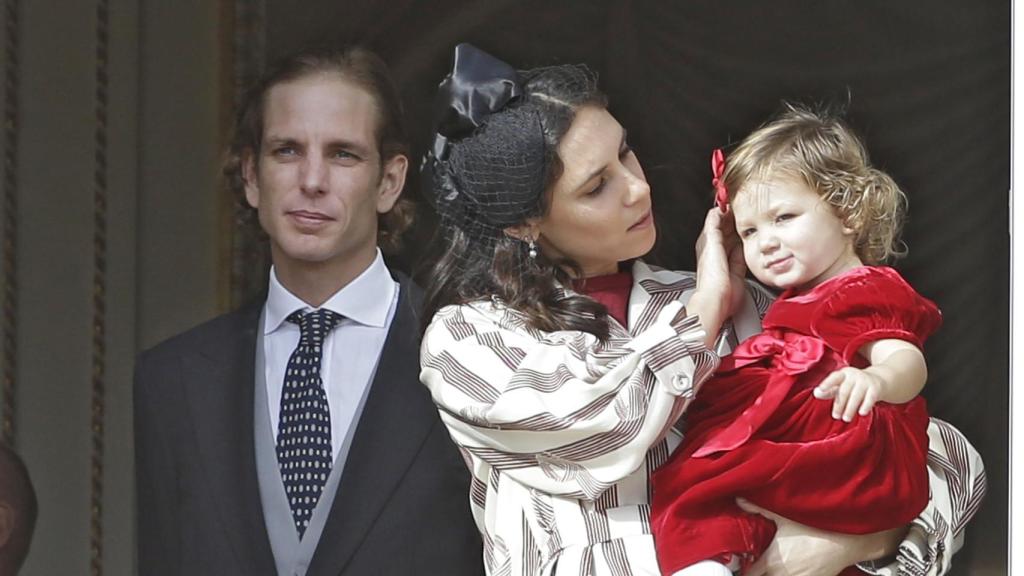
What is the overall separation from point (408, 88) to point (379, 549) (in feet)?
2.65

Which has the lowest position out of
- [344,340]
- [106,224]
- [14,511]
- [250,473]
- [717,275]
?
[14,511]

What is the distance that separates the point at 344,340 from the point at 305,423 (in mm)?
156

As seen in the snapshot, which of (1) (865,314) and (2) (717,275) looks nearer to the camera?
(1) (865,314)

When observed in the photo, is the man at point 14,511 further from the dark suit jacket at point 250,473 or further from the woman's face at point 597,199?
the woman's face at point 597,199

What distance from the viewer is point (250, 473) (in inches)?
119

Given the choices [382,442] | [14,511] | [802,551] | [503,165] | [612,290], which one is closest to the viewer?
[802,551]

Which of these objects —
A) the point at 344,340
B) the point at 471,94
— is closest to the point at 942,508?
the point at 471,94

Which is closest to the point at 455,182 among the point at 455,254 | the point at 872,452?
the point at 455,254

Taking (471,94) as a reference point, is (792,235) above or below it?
below

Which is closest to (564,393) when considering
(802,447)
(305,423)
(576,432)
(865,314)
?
(576,432)

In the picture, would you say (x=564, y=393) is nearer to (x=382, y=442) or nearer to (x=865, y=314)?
(x=865, y=314)

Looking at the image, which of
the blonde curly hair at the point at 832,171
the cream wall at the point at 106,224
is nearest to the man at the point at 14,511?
the cream wall at the point at 106,224

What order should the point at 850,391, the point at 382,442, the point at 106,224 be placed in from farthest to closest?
1. the point at 106,224
2. the point at 382,442
3. the point at 850,391

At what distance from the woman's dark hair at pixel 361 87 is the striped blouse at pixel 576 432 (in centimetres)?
54
